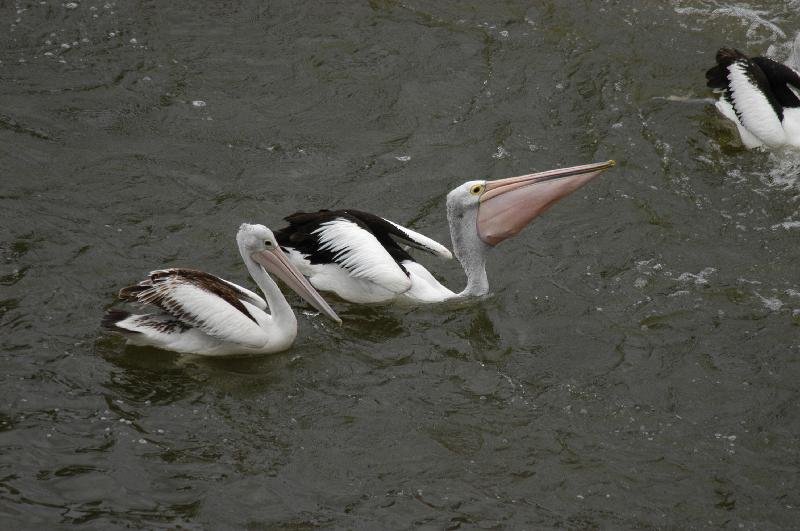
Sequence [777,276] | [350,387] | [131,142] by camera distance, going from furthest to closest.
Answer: [131,142], [777,276], [350,387]

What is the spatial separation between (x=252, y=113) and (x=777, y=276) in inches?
147

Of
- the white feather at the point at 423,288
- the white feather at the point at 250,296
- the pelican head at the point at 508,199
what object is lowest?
the white feather at the point at 423,288

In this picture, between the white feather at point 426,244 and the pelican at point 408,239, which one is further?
the white feather at point 426,244

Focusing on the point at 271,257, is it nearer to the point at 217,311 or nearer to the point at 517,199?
the point at 217,311

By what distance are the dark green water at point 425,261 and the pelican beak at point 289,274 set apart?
249mm

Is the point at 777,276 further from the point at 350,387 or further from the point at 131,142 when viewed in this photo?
the point at 131,142

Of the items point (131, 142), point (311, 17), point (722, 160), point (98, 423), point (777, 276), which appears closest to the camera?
point (98, 423)

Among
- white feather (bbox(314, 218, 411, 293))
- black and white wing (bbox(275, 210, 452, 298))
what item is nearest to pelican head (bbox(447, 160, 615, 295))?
black and white wing (bbox(275, 210, 452, 298))

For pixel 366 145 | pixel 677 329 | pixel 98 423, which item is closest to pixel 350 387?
pixel 98 423

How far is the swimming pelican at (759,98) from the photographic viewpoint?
7.09 m

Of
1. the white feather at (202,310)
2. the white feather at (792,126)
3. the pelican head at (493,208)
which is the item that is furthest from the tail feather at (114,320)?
the white feather at (792,126)

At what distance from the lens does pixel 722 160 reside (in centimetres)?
700

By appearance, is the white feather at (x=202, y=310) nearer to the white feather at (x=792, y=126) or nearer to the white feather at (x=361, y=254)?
the white feather at (x=361, y=254)

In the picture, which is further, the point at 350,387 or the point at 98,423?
the point at 350,387
